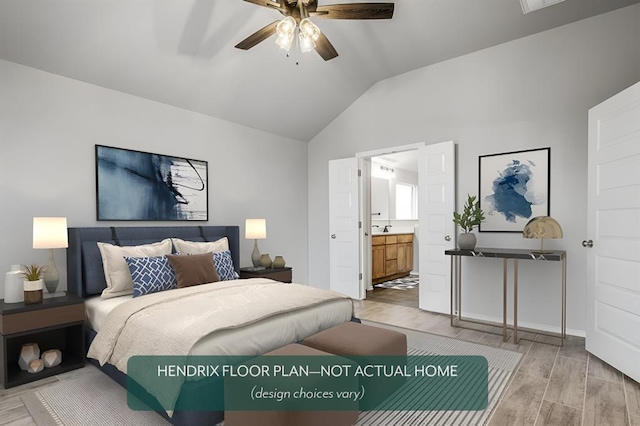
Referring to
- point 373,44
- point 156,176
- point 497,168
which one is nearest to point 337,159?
point 373,44

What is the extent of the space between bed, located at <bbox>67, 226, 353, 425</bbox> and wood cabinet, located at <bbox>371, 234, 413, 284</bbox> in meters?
3.28

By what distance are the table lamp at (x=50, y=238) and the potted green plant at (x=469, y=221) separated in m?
3.87

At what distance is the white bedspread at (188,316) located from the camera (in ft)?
6.75

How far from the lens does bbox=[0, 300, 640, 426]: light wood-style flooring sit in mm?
2129

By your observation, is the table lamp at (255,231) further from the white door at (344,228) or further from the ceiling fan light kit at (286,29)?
the ceiling fan light kit at (286,29)

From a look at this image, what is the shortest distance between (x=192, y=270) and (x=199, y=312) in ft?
3.31

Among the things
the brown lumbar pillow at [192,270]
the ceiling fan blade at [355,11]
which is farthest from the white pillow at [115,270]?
the ceiling fan blade at [355,11]

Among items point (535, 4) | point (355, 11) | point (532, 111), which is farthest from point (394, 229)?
point (355, 11)

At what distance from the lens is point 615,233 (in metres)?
2.82

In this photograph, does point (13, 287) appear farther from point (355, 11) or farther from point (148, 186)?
point (355, 11)

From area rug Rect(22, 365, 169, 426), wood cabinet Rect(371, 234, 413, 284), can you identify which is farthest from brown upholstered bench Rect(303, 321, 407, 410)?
wood cabinet Rect(371, 234, 413, 284)

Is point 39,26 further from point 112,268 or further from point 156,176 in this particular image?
point 112,268

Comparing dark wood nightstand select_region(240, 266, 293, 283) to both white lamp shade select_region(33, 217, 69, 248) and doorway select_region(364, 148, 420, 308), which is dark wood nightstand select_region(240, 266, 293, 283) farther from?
white lamp shade select_region(33, 217, 69, 248)

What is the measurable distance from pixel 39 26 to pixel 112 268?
2072 millimetres
